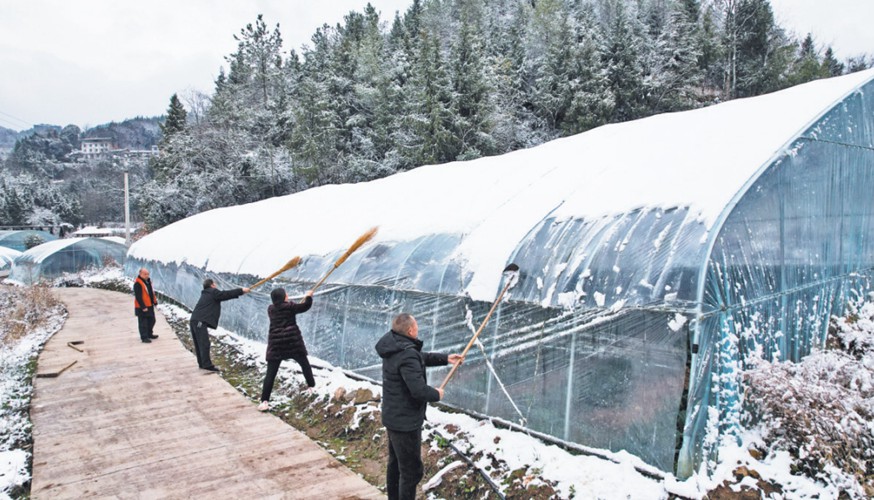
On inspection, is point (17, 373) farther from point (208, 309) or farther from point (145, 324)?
point (208, 309)

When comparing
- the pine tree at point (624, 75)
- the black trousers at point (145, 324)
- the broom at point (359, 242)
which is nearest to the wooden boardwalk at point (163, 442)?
the black trousers at point (145, 324)

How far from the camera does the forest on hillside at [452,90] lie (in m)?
28.1

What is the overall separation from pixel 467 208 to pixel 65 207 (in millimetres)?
78684

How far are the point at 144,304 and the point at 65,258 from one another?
2483 cm

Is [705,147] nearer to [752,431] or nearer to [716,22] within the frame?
[752,431]

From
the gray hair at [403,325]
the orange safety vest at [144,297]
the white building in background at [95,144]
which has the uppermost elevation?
the white building in background at [95,144]

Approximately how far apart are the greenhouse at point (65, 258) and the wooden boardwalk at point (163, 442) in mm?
24799

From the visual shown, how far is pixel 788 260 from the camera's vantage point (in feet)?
18.1

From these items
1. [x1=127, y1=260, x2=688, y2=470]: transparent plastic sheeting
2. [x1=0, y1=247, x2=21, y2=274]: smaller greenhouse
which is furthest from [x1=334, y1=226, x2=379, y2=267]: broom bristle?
[x1=0, y1=247, x2=21, y2=274]: smaller greenhouse

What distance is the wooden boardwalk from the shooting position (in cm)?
509

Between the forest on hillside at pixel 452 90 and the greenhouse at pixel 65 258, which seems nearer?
the forest on hillside at pixel 452 90

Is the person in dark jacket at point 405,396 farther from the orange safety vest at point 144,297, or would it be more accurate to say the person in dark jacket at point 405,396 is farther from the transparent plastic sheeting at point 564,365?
the orange safety vest at point 144,297

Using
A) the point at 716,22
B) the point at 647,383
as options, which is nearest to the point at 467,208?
the point at 647,383

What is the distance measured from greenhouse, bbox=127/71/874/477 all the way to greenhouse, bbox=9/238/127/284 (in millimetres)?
29537
